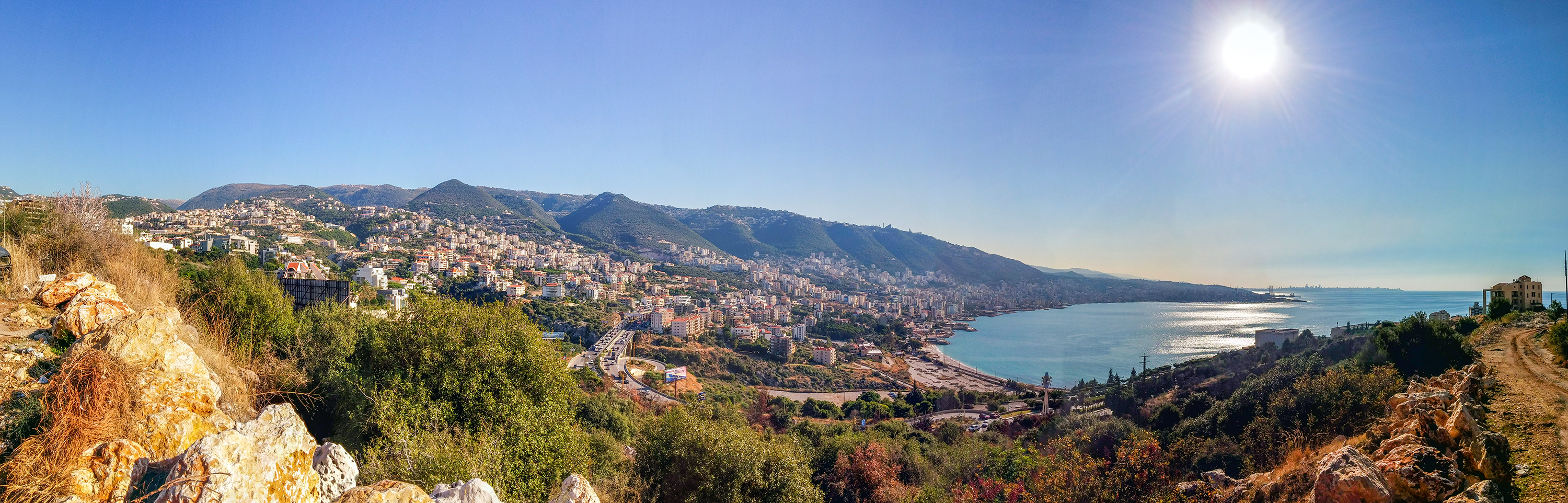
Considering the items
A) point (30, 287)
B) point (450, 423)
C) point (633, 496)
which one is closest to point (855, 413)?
point (633, 496)

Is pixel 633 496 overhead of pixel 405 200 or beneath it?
beneath

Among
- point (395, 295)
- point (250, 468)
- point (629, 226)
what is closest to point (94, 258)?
point (250, 468)

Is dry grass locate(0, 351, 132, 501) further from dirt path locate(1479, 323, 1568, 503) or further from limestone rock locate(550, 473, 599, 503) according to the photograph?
dirt path locate(1479, 323, 1568, 503)

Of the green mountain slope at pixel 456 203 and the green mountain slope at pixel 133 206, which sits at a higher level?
the green mountain slope at pixel 456 203

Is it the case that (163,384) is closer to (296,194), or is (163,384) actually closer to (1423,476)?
(1423,476)

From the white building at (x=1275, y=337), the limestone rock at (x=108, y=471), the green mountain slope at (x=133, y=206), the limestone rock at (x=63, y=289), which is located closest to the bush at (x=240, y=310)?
the limestone rock at (x=63, y=289)

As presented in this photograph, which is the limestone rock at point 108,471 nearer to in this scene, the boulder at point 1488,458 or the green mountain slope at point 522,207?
the boulder at point 1488,458

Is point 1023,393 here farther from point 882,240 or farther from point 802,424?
point 882,240
